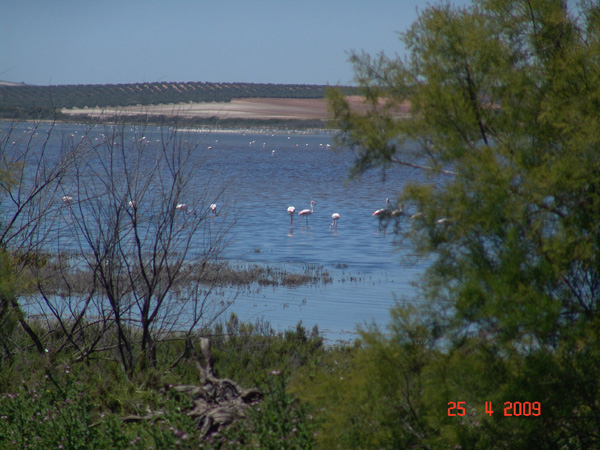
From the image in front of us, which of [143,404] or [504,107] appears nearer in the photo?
[504,107]

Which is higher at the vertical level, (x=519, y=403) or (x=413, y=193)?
(x=413, y=193)

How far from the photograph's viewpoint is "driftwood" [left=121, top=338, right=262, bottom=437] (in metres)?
4.90

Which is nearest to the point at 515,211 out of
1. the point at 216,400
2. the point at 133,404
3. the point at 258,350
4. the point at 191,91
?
the point at 216,400

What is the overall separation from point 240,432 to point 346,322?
6054 millimetres

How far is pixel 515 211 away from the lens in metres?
3.61

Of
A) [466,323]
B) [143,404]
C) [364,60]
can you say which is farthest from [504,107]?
[143,404]

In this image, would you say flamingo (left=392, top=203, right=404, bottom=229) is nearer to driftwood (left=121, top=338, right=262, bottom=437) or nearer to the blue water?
the blue water

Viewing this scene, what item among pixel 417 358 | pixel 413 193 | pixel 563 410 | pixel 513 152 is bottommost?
pixel 563 410

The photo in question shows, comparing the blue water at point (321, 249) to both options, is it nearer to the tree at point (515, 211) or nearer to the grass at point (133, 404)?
the tree at point (515, 211)

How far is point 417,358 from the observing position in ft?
12.1

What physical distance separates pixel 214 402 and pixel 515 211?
115 inches

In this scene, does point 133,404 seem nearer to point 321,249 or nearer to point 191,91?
point 321,249

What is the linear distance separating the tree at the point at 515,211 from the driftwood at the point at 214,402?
A: 1742 mm

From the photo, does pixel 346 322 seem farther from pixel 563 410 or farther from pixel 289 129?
pixel 289 129
